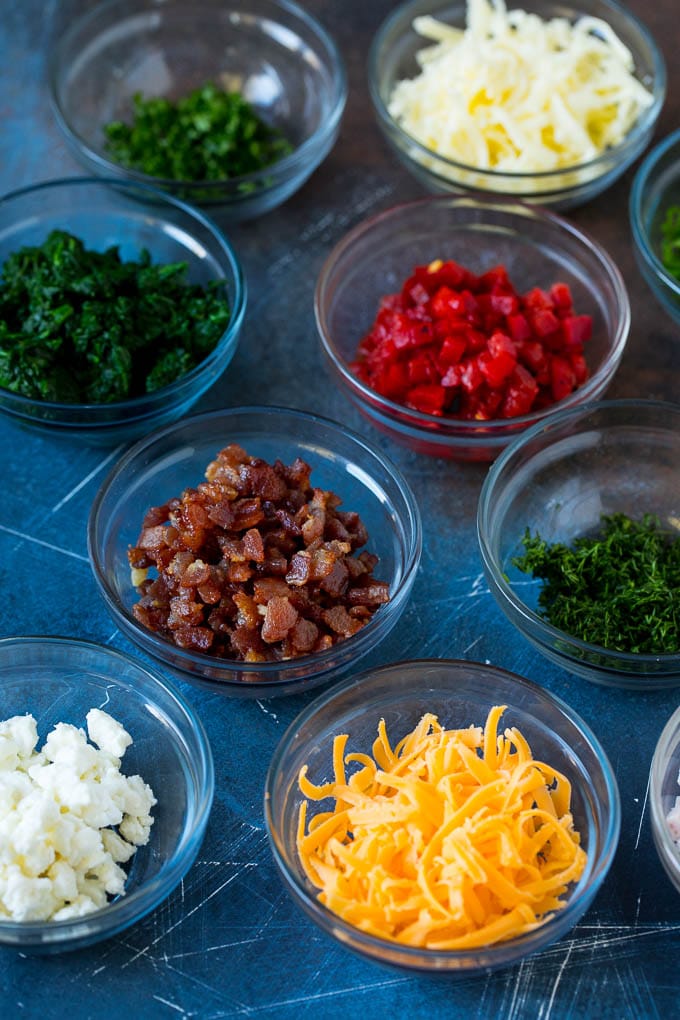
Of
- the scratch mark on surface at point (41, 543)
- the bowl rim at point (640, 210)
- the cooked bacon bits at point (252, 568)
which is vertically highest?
the bowl rim at point (640, 210)

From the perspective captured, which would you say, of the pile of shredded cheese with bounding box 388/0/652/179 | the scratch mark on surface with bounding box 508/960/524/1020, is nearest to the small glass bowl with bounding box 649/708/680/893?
the scratch mark on surface with bounding box 508/960/524/1020

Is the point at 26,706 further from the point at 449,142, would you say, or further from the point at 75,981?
the point at 449,142

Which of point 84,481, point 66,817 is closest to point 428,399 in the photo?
point 84,481

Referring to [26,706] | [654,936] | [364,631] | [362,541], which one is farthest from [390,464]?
[654,936]

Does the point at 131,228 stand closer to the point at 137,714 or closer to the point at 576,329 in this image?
the point at 576,329

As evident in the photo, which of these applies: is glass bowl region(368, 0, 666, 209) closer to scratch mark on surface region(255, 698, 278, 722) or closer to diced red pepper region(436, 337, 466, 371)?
diced red pepper region(436, 337, 466, 371)

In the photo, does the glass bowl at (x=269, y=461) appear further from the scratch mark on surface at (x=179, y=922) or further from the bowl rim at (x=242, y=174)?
the bowl rim at (x=242, y=174)

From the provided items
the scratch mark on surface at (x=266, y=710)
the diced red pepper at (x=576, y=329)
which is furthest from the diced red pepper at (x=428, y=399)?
the scratch mark on surface at (x=266, y=710)
